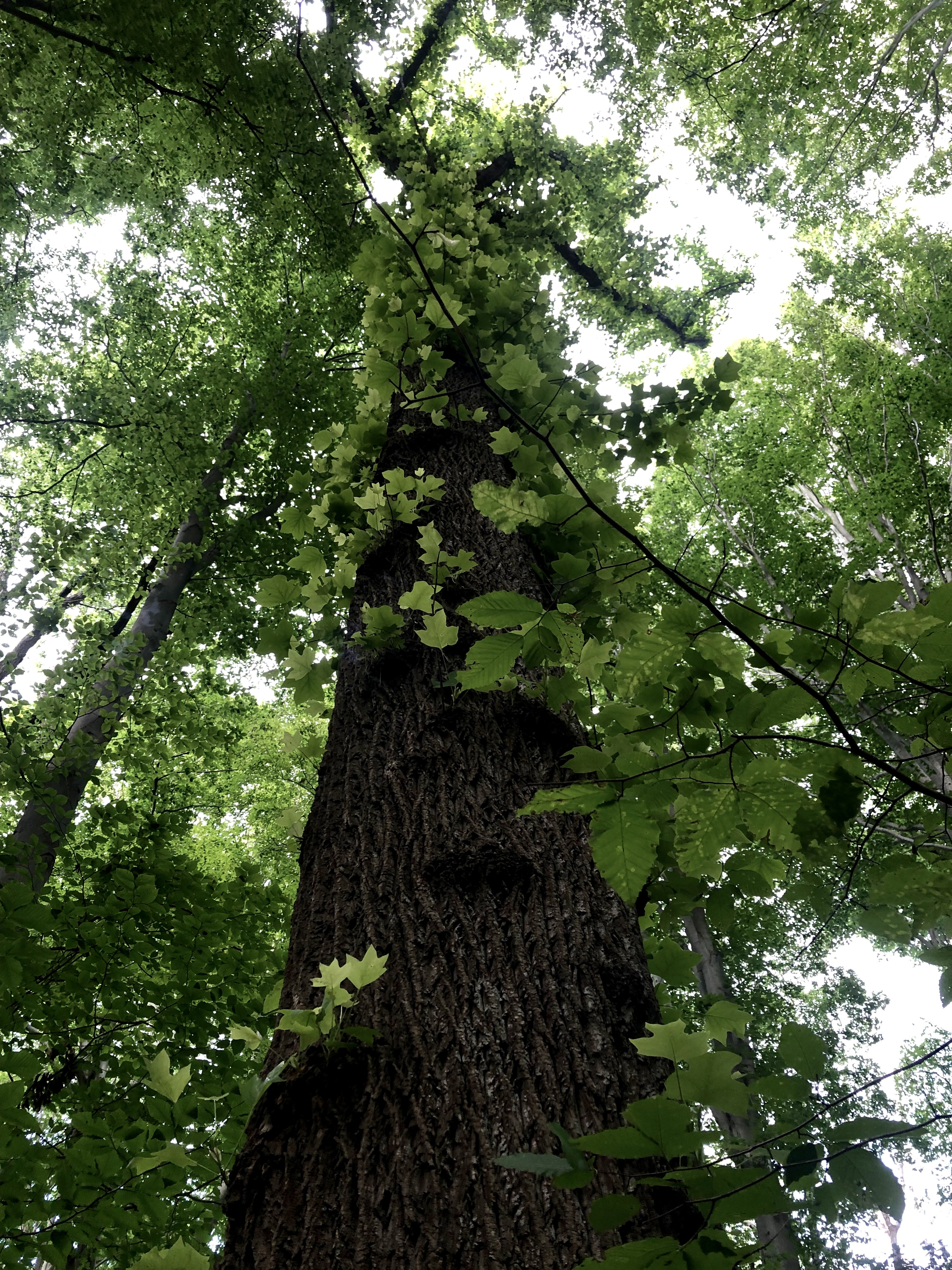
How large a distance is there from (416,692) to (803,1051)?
1045mm

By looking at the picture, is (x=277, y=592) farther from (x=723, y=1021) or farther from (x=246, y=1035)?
(x=723, y=1021)

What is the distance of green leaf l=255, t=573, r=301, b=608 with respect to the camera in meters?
1.73

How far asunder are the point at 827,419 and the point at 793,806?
1109 centimetres

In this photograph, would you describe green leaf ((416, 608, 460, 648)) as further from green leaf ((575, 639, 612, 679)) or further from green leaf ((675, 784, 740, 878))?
green leaf ((675, 784, 740, 878))

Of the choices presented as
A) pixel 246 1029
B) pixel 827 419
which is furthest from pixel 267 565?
pixel 827 419

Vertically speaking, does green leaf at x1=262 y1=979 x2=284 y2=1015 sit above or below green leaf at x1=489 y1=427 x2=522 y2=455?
below

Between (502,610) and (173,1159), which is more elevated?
(502,610)

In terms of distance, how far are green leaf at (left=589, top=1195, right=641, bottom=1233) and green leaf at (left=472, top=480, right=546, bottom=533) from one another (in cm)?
75

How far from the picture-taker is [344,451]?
236cm

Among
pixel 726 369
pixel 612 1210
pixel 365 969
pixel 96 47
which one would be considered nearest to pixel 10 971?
pixel 365 969

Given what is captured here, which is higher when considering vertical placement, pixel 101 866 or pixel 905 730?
pixel 101 866

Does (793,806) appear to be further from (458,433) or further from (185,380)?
(185,380)

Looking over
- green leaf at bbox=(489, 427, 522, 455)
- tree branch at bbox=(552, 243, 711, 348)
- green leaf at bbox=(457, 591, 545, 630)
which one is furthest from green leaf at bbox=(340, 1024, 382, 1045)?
tree branch at bbox=(552, 243, 711, 348)

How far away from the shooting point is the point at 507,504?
2.96 feet
